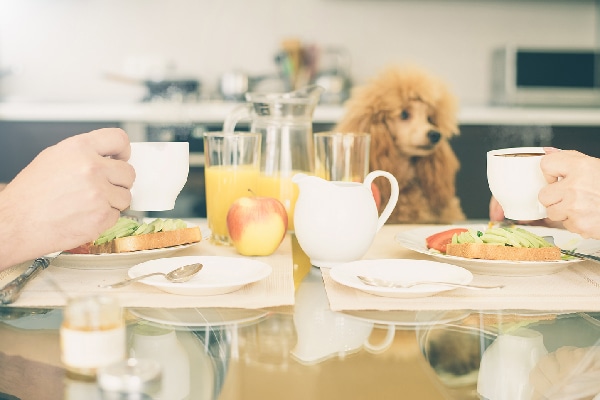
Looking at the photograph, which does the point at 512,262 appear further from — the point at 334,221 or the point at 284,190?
the point at 284,190

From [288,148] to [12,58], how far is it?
257 centimetres

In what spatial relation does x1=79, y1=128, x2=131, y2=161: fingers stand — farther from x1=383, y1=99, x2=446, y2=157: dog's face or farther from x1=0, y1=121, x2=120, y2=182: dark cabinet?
x1=0, y1=121, x2=120, y2=182: dark cabinet

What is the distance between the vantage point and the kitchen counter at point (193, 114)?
9.32 feet

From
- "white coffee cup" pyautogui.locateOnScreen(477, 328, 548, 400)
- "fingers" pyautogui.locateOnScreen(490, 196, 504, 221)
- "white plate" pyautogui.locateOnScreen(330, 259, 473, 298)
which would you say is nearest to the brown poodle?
"fingers" pyautogui.locateOnScreen(490, 196, 504, 221)

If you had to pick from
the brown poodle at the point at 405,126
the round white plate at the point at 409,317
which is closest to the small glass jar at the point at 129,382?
the round white plate at the point at 409,317

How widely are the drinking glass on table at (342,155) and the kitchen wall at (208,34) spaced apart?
2.24 meters

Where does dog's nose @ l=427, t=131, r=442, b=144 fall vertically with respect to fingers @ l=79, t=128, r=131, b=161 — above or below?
below

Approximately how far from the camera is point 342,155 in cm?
118

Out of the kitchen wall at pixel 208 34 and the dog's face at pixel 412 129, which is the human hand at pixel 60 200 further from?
the kitchen wall at pixel 208 34

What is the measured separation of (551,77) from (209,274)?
2.63m

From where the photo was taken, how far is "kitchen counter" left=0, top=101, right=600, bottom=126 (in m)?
2.84

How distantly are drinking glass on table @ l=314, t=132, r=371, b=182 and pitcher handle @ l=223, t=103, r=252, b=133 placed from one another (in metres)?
0.14

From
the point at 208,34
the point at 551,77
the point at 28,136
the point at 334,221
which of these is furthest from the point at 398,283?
the point at 208,34

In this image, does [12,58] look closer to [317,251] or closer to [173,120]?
[173,120]
